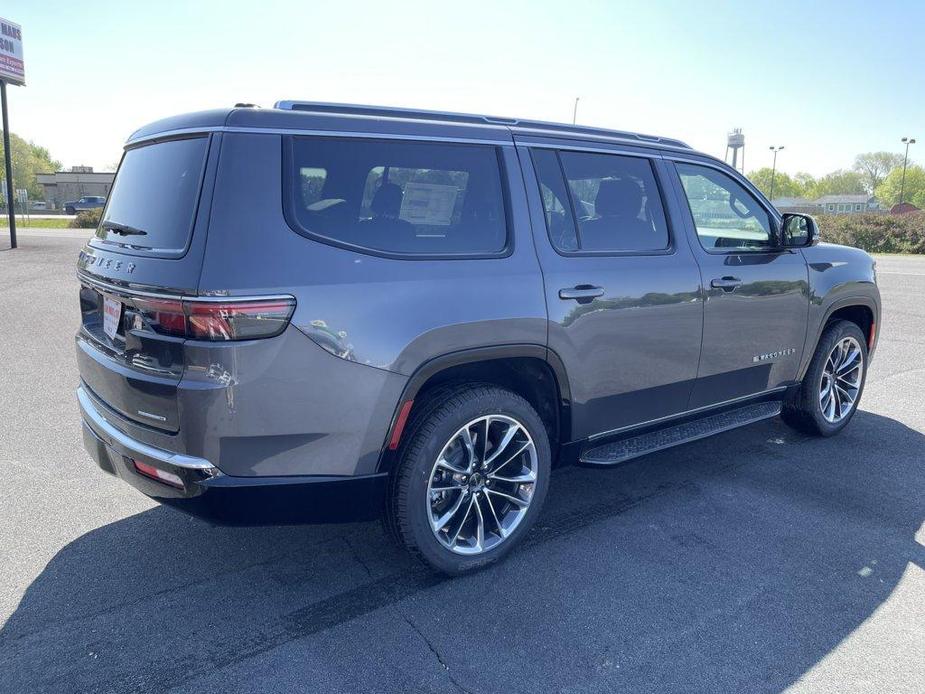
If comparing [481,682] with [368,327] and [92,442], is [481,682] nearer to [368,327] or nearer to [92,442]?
[368,327]

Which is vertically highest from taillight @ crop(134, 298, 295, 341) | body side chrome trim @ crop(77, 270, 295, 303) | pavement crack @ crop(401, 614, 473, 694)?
body side chrome trim @ crop(77, 270, 295, 303)

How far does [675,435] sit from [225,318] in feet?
8.66

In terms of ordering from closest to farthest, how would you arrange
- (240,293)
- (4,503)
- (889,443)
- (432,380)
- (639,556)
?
(240,293)
(432,380)
(639,556)
(4,503)
(889,443)

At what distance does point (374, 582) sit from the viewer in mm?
3176

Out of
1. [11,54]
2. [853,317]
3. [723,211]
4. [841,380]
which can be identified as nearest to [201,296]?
[723,211]

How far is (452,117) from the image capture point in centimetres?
335

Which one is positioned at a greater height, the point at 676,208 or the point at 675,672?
the point at 676,208

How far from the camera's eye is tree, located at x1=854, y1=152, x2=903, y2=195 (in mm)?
124250

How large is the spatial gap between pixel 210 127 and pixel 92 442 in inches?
60.5

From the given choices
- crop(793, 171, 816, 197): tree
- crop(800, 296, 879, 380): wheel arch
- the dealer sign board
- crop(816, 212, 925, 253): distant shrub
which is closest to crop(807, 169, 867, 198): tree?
crop(793, 171, 816, 197): tree

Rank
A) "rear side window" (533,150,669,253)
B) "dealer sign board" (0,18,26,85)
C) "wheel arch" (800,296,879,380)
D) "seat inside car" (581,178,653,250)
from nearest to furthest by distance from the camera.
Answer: "rear side window" (533,150,669,253) < "seat inside car" (581,178,653,250) < "wheel arch" (800,296,879,380) < "dealer sign board" (0,18,26,85)

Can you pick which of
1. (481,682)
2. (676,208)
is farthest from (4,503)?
(676,208)

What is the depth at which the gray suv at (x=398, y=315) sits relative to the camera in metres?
2.62

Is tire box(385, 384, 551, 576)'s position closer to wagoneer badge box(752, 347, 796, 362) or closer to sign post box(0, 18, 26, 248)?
wagoneer badge box(752, 347, 796, 362)
